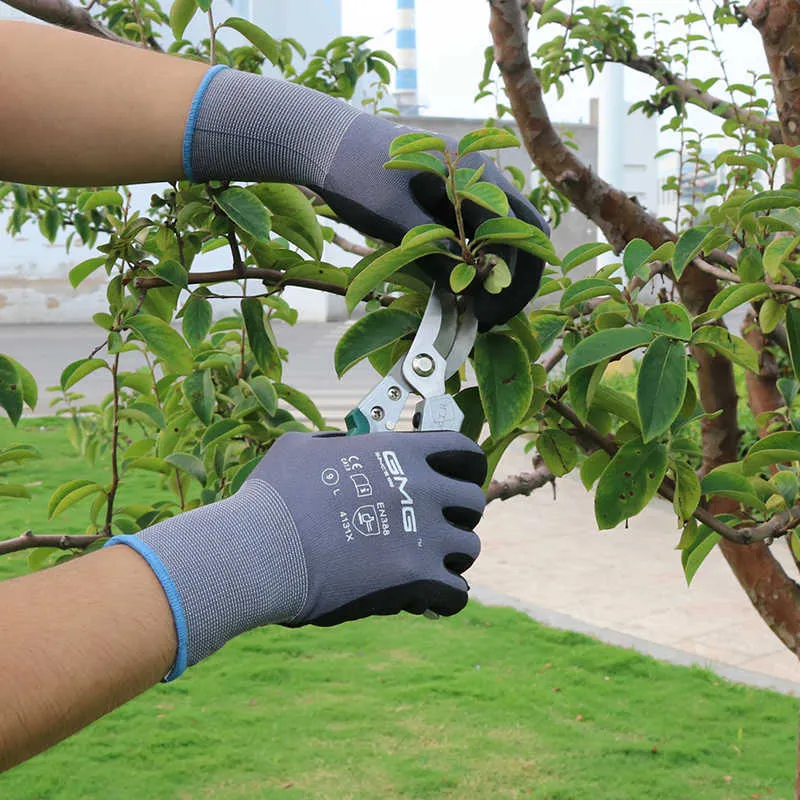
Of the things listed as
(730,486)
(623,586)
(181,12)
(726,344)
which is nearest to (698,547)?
(730,486)

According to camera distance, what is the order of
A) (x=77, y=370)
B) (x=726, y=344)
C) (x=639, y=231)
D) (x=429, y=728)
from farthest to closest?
(x=429, y=728) < (x=639, y=231) < (x=77, y=370) < (x=726, y=344)

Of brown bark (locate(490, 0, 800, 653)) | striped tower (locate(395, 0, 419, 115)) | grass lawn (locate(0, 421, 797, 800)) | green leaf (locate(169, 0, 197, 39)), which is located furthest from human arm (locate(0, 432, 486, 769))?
striped tower (locate(395, 0, 419, 115))

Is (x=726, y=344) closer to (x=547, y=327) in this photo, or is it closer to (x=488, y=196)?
(x=547, y=327)

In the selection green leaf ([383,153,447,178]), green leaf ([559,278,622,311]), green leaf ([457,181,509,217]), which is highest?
green leaf ([383,153,447,178])

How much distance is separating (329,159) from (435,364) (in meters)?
0.28

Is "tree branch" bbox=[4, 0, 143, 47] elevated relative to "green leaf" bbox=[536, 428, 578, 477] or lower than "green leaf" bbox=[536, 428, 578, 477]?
elevated

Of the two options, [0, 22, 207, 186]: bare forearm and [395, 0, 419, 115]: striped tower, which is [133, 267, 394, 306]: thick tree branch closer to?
[0, 22, 207, 186]: bare forearm

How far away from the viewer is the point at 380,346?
1.20 meters

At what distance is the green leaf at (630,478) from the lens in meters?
1.28

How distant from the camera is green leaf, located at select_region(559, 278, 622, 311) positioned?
1257 mm

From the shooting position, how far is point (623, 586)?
Result: 458 centimetres

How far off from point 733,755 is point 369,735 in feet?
3.36

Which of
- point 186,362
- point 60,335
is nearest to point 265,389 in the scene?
point 186,362

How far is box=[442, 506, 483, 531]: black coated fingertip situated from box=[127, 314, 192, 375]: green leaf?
Answer: 0.48 m
